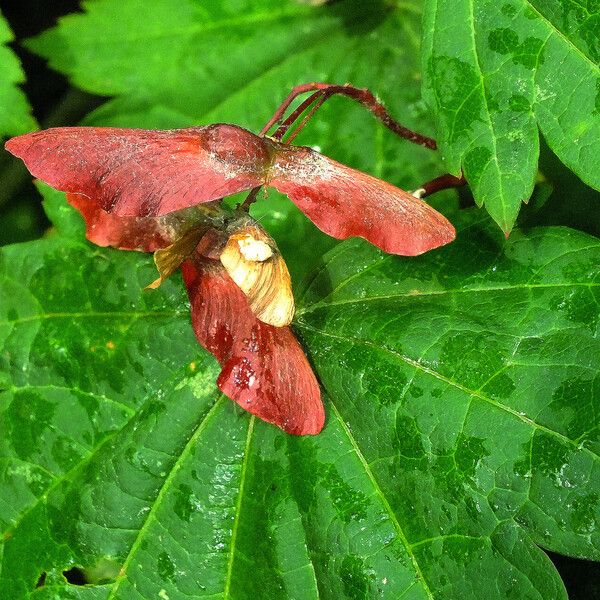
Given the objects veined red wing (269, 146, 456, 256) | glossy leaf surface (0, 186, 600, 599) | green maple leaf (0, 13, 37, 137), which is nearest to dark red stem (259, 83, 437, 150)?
veined red wing (269, 146, 456, 256)

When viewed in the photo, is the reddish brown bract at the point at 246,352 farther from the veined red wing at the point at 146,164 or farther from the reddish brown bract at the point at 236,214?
the veined red wing at the point at 146,164

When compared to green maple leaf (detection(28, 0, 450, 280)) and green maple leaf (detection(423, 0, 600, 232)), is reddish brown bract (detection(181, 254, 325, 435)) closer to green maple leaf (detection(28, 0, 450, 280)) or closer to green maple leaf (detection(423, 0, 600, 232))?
green maple leaf (detection(423, 0, 600, 232))

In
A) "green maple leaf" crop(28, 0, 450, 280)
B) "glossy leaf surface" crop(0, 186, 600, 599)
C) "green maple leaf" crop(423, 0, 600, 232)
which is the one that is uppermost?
"green maple leaf" crop(423, 0, 600, 232)

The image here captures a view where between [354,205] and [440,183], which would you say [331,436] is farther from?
[440,183]

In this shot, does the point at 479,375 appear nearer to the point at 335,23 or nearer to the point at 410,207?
the point at 410,207

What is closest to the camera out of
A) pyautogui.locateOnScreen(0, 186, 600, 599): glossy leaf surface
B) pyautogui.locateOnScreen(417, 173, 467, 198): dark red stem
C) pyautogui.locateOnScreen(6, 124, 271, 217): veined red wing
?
pyautogui.locateOnScreen(6, 124, 271, 217): veined red wing

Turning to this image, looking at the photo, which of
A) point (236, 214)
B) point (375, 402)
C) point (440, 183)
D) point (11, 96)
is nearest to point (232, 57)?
point (11, 96)

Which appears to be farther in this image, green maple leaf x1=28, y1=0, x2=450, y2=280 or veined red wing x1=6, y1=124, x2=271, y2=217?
green maple leaf x1=28, y1=0, x2=450, y2=280
